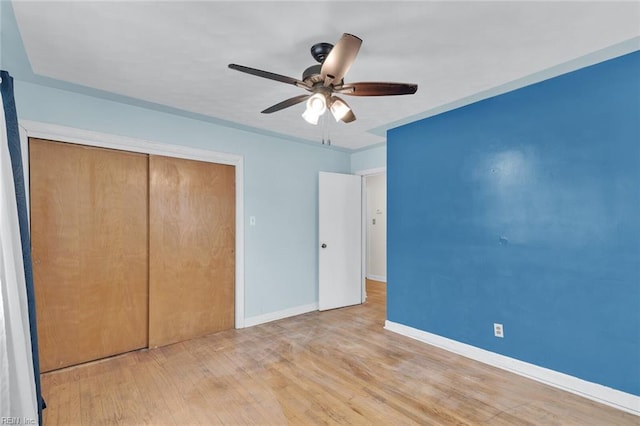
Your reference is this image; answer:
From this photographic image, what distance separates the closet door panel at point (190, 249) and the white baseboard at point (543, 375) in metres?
2.32

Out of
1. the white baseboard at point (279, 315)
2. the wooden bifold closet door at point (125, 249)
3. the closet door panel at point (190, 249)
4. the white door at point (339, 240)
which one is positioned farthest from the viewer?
the white door at point (339, 240)

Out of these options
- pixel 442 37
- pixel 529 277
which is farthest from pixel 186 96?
pixel 529 277

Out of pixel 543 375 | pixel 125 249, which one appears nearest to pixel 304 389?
pixel 543 375

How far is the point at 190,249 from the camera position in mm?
3434

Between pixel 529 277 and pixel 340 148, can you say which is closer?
pixel 529 277

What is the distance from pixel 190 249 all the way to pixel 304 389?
1931mm

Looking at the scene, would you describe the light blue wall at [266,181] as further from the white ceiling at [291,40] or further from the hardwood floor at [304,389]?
the hardwood floor at [304,389]

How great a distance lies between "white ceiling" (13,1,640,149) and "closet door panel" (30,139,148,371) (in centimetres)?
75

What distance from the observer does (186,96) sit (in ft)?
9.05

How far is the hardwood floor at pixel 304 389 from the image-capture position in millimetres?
2074

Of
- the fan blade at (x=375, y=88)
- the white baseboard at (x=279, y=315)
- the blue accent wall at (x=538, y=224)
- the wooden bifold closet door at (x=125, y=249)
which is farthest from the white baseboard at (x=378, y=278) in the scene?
the fan blade at (x=375, y=88)

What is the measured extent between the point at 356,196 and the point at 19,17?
386 cm

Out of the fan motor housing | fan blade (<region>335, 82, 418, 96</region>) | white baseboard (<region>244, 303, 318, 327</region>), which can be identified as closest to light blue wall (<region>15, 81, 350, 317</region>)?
white baseboard (<region>244, 303, 318, 327</region>)

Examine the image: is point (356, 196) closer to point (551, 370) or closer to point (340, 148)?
point (340, 148)
